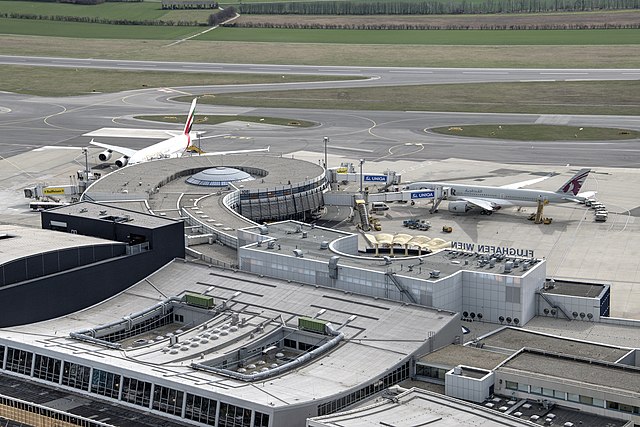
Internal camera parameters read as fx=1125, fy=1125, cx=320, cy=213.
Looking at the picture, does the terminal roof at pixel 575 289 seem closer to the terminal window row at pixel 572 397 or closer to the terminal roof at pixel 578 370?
the terminal roof at pixel 578 370

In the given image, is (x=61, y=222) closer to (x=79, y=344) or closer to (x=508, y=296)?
(x=79, y=344)

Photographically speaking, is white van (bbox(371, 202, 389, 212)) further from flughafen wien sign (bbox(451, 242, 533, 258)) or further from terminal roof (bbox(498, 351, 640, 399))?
terminal roof (bbox(498, 351, 640, 399))

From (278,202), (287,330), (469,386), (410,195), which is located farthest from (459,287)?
(410,195)

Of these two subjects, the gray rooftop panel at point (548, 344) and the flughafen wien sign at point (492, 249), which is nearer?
the gray rooftop panel at point (548, 344)

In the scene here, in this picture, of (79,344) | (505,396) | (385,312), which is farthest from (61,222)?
(505,396)

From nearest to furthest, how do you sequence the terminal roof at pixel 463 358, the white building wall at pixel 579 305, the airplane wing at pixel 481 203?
the terminal roof at pixel 463 358 → the white building wall at pixel 579 305 → the airplane wing at pixel 481 203

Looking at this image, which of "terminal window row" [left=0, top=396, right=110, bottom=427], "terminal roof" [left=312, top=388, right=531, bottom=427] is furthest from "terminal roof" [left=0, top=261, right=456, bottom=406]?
"terminal window row" [left=0, top=396, right=110, bottom=427]

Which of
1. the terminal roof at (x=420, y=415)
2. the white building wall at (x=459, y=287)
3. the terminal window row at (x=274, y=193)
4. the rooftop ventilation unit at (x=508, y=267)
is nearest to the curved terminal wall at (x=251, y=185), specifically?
the terminal window row at (x=274, y=193)
